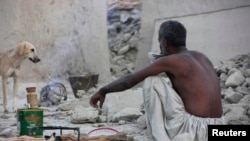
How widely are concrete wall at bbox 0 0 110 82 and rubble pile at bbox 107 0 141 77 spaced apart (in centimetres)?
18

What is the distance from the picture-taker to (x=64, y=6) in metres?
6.16

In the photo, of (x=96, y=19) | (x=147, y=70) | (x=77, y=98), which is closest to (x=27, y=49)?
(x=77, y=98)

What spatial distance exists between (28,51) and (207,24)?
2.37m

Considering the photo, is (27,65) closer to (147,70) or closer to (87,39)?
(87,39)

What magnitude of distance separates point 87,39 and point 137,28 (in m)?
0.86

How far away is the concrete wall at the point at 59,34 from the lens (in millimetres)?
5512

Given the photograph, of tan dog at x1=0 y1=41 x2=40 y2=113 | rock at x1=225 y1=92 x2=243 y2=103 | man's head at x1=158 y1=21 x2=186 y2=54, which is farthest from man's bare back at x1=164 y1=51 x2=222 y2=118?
tan dog at x1=0 y1=41 x2=40 y2=113

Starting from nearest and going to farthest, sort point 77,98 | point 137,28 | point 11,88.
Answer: point 11,88
point 77,98
point 137,28

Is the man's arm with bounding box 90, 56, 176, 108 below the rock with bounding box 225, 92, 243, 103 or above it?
above

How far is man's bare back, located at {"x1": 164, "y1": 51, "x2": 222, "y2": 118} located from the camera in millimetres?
2689

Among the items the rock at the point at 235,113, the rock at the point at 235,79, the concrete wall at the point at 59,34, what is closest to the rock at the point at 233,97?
the rock at the point at 235,79

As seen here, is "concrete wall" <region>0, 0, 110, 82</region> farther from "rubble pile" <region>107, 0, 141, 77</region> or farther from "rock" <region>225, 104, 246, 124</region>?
"rock" <region>225, 104, 246, 124</region>

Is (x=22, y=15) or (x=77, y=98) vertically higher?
(x=22, y=15)

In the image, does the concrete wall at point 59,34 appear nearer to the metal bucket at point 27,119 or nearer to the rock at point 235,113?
the rock at point 235,113
